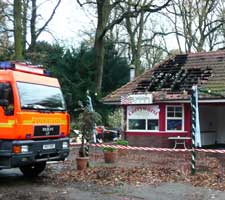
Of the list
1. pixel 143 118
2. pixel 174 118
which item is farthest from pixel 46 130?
pixel 143 118

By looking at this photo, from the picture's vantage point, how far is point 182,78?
2775cm

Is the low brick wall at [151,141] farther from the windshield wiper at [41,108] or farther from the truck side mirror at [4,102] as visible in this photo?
the truck side mirror at [4,102]

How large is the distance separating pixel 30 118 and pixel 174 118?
48.5ft

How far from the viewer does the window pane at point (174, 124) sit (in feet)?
86.9

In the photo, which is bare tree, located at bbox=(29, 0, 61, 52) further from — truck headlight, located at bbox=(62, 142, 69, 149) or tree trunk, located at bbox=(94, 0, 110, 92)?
truck headlight, located at bbox=(62, 142, 69, 149)

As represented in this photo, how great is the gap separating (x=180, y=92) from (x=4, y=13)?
11043mm

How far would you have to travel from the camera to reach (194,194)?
1145cm

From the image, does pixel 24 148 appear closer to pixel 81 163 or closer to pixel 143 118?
pixel 81 163

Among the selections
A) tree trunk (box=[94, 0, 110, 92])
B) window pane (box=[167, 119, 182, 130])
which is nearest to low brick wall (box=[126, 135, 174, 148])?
window pane (box=[167, 119, 182, 130])

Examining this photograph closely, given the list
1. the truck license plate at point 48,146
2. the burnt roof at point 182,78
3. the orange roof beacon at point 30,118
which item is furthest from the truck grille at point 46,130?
the burnt roof at point 182,78

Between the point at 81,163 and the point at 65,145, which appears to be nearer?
the point at 65,145

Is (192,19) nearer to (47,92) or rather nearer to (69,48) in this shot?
(69,48)

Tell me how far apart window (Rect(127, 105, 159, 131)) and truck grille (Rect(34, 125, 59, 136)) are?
13.7 meters

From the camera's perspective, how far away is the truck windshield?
42.0 ft
